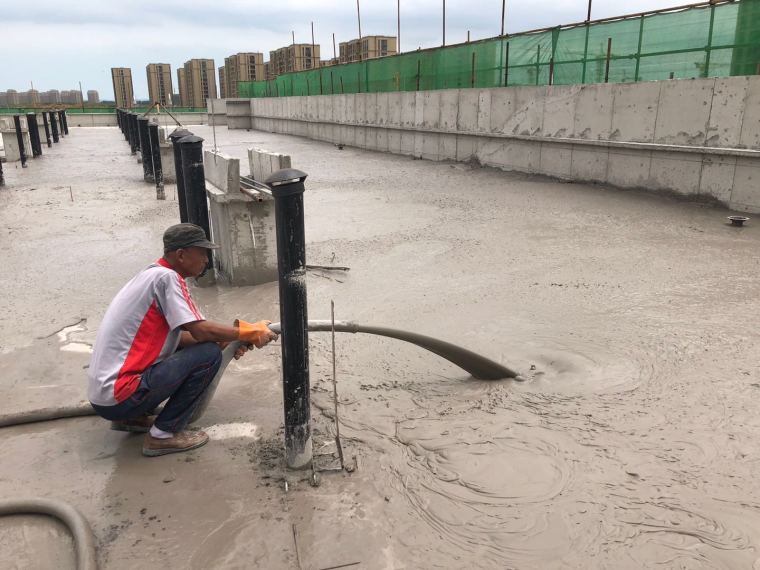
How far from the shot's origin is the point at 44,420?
3.26 metres

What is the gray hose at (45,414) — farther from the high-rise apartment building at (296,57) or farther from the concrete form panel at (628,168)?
the high-rise apartment building at (296,57)

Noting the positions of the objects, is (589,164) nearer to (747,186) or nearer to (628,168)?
(628,168)

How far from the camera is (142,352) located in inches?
108

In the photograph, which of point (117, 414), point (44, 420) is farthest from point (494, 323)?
point (44, 420)

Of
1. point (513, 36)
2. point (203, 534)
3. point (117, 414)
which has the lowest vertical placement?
point (203, 534)

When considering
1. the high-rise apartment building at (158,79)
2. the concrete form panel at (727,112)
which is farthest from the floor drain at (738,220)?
the high-rise apartment building at (158,79)

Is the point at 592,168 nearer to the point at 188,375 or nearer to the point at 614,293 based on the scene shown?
the point at 614,293

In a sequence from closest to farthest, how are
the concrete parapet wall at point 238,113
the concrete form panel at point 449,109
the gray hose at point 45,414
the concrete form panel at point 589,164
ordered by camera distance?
the gray hose at point 45,414 → the concrete form panel at point 589,164 → the concrete form panel at point 449,109 → the concrete parapet wall at point 238,113

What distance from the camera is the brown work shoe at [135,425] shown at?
3088 millimetres

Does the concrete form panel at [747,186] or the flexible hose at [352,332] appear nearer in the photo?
the flexible hose at [352,332]

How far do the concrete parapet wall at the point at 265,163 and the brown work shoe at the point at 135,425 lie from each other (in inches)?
107

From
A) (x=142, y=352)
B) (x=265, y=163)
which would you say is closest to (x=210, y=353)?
(x=142, y=352)

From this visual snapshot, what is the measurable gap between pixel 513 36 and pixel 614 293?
9.52 meters

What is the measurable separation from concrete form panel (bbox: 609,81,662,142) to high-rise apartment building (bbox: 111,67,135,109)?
52357mm
